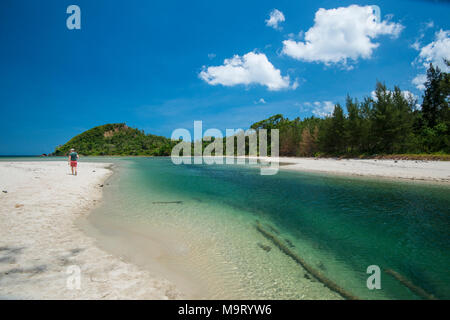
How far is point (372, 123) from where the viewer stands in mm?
37125

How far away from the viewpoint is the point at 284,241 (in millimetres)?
5715

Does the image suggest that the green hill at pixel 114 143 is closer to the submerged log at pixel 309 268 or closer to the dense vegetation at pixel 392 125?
the dense vegetation at pixel 392 125

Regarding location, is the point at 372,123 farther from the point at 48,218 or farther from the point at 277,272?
the point at 48,218

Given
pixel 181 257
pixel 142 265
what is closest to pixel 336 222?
pixel 181 257

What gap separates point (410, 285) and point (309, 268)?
6.27 ft

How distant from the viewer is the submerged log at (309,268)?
3.43 m

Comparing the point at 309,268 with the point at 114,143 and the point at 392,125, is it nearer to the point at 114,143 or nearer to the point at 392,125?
the point at 392,125

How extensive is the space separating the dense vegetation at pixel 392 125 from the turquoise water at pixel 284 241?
30.4 meters

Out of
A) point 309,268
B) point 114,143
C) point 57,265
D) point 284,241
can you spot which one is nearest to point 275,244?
point 284,241

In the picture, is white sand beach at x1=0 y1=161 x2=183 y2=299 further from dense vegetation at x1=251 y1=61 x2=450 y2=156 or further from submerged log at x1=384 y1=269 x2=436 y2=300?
dense vegetation at x1=251 y1=61 x2=450 y2=156

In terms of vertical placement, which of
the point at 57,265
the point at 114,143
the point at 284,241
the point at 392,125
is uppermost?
the point at 114,143

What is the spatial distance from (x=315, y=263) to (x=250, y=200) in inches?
256

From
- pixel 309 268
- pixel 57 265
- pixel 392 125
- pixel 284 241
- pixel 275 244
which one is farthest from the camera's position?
pixel 392 125
